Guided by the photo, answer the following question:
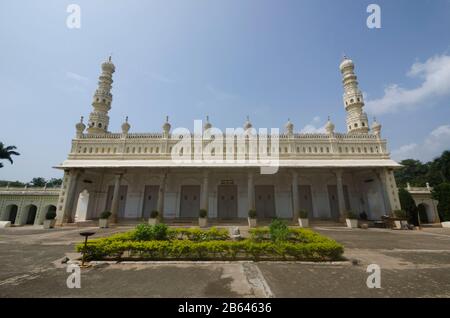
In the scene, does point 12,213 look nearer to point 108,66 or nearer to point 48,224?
point 48,224

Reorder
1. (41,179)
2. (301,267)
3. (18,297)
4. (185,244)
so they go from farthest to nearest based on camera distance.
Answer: (41,179), (185,244), (301,267), (18,297)

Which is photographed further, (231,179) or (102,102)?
Answer: (102,102)

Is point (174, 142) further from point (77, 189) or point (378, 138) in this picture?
point (378, 138)

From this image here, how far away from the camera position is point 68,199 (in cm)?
1942

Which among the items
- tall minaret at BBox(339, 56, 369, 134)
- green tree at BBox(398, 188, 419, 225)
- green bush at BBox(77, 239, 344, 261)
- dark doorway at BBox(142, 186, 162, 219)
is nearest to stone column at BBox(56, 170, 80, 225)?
dark doorway at BBox(142, 186, 162, 219)

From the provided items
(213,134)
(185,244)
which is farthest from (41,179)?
(185,244)

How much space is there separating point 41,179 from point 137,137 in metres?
60.0

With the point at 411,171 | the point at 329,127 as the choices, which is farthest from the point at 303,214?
the point at 411,171

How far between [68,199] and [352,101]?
34653 millimetres

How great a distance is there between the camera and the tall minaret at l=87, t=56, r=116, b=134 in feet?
85.9

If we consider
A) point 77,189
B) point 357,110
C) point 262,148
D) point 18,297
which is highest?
point 357,110

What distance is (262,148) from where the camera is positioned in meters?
21.6

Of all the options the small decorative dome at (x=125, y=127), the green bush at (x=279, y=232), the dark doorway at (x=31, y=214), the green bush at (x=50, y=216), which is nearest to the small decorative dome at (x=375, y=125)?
the green bush at (x=279, y=232)

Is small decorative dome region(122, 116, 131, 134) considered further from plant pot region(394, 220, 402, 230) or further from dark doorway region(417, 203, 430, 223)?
dark doorway region(417, 203, 430, 223)
